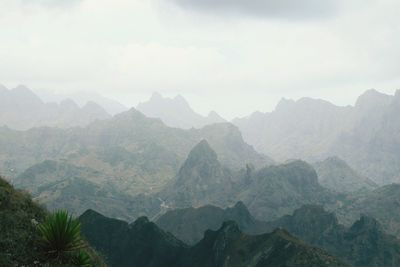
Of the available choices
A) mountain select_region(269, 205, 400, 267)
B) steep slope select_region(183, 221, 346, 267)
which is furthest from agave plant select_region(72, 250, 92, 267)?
mountain select_region(269, 205, 400, 267)

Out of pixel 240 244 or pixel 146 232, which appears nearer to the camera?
pixel 240 244

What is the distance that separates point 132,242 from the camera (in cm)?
14375

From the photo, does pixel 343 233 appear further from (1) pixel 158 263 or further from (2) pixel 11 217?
(2) pixel 11 217

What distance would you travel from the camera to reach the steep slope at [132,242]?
446ft

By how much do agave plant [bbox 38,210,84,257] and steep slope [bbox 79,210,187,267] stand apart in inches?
4375

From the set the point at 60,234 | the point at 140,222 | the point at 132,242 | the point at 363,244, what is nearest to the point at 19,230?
the point at 60,234

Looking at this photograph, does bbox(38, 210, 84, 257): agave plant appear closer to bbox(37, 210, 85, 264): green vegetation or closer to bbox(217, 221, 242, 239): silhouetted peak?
bbox(37, 210, 85, 264): green vegetation

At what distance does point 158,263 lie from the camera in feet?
439

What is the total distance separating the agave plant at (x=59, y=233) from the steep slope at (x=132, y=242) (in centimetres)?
11113

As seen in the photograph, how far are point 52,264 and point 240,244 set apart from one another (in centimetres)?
10145

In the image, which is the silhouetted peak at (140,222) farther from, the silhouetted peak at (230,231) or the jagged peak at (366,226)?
the jagged peak at (366,226)

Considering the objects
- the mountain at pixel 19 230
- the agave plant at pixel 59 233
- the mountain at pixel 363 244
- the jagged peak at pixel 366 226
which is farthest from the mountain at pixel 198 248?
the jagged peak at pixel 366 226

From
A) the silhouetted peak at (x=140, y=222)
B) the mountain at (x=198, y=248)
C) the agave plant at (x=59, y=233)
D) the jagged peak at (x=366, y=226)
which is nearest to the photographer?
the agave plant at (x=59, y=233)

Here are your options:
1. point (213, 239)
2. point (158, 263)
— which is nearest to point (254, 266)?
point (213, 239)
